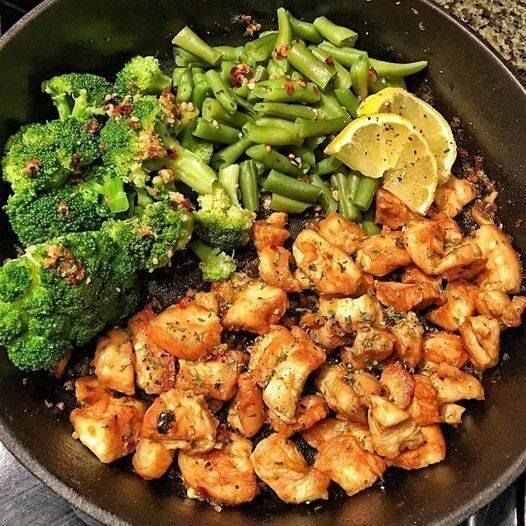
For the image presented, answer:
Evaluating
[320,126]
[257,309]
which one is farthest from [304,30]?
[257,309]

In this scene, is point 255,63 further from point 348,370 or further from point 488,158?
point 348,370

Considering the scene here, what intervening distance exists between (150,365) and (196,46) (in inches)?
62.3

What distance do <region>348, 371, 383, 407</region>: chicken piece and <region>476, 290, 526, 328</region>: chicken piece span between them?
648 mm

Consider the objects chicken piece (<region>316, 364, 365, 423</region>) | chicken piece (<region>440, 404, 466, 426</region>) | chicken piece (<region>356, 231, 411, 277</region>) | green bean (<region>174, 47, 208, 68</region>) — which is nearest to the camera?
chicken piece (<region>316, 364, 365, 423</region>)

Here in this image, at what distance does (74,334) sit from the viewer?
11.0 feet

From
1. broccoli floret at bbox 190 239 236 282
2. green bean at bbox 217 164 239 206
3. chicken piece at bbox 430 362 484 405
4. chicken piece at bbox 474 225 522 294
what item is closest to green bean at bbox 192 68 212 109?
green bean at bbox 217 164 239 206

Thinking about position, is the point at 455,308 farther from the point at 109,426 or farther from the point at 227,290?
the point at 109,426

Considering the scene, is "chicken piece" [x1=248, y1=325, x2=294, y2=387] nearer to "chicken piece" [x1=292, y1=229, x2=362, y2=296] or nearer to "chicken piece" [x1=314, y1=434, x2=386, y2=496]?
"chicken piece" [x1=292, y1=229, x2=362, y2=296]

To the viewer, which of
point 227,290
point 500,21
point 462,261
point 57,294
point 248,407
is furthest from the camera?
point 500,21

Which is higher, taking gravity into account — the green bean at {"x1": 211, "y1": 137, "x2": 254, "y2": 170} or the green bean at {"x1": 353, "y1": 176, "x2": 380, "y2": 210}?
the green bean at {"x1": 211, "y1": 137, "x2": 254, "y2": 170}

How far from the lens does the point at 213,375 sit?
342 centimetres

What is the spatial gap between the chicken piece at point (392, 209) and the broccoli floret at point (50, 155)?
54.4 inches

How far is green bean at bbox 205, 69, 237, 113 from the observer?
11.8 feet

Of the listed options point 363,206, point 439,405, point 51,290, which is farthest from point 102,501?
point 363,206
